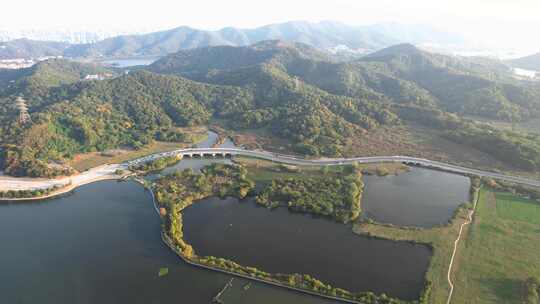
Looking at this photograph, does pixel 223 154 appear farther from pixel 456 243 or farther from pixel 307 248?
pixel 456 243

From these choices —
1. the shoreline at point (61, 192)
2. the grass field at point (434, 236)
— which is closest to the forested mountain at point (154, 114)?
the shoreline at point (61, 192)

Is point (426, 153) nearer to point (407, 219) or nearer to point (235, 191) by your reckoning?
point (407, 219)

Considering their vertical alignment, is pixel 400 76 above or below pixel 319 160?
above

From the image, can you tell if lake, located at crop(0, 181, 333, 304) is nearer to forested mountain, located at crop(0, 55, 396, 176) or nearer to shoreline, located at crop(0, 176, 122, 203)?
shoreline, located at crop(0, 176, 122, 203)

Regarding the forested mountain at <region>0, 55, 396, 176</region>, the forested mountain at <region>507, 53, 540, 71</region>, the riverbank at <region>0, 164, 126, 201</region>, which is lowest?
the riverbank at <region>0, 164, 126, 201</region>

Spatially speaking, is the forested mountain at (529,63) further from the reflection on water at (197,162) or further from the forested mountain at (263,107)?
the reflection on water at (197,162)

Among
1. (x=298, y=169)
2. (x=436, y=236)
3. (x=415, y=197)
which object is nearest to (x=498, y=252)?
(x=436, y=236)

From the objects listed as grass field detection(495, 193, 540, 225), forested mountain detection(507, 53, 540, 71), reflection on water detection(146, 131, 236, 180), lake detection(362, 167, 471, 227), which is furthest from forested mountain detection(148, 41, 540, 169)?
reflection on water detection(146, 131, 236, 180)
